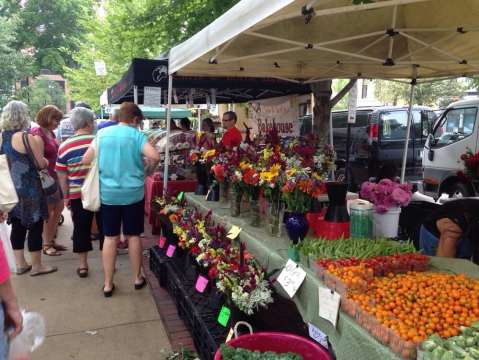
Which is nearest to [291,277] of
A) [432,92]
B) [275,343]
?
[275,343]

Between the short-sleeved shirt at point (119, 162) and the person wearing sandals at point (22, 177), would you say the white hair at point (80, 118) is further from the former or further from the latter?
the short-sleeved shirt at point (119, 162)

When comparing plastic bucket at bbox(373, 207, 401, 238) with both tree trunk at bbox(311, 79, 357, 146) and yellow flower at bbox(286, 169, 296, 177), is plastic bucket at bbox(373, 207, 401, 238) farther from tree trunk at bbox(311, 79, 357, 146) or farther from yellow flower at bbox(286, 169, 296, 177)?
tree trunk at bbox(311, 79, 357, 146)

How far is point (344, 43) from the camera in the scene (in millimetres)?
4852

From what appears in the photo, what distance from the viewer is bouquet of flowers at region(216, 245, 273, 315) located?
7.97ft

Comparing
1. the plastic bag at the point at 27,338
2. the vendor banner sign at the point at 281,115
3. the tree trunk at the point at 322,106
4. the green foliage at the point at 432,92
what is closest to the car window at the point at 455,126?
the tree trunk at the point at 322,106

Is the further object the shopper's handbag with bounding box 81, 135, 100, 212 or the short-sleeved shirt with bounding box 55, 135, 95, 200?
the short-sleeved shirt with bounding box 55, 135, 95, 200

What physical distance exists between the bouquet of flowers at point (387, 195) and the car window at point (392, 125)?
6.95 meters

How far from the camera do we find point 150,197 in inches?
261

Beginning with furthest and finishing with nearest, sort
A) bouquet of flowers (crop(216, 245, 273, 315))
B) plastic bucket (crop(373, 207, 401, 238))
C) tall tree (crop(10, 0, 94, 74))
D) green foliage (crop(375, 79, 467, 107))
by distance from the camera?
tall tree (crop(10, 0, 94, 74))
green foliage (crop(375, 79, 467, 107))
plastic bucket (crop(373, 207, 401, 238))
bouquet of flowers (crop(216, 245, 273, 315))

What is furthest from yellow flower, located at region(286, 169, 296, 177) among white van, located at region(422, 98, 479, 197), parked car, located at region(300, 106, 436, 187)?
parked car, located at region(300, 106, 436, 187)

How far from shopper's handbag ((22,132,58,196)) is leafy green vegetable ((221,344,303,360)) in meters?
3.06

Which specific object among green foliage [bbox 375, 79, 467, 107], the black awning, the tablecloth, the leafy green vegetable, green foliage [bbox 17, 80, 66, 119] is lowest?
the leafy green vegetable

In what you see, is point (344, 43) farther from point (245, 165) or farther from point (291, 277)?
point (291, 277)

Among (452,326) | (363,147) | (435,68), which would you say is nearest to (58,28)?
(363,147)
